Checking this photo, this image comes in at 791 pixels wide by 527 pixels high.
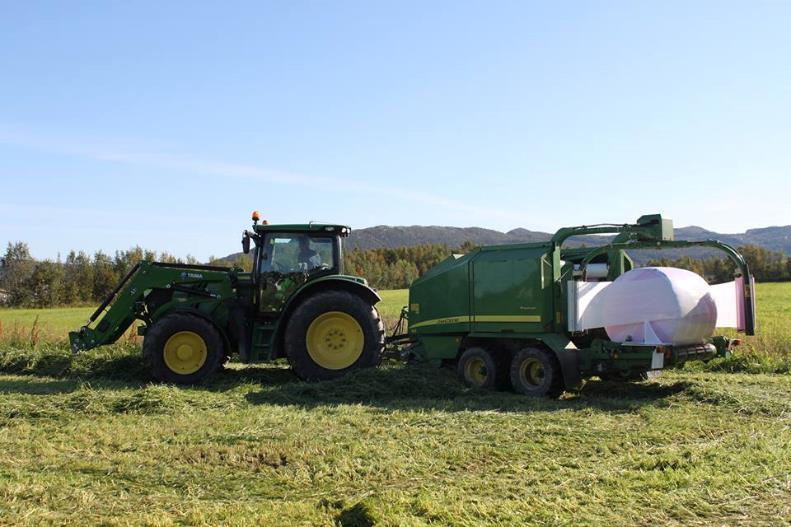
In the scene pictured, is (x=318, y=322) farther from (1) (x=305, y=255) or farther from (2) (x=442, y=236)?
(2) (x=442, y=236)

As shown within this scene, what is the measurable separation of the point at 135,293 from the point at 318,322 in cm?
300

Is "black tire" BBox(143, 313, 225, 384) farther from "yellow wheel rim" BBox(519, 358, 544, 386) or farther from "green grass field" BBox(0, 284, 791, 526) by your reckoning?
"yellow wheel rim" BBox(519, 358, 544, 386)

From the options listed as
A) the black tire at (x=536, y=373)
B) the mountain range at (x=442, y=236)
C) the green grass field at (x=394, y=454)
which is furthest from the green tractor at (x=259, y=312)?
the mountain range at (x=442, y=236)

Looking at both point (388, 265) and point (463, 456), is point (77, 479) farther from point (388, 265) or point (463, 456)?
point (388, 265)

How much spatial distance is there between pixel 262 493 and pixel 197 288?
6.64 metres

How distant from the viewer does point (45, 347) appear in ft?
46.2

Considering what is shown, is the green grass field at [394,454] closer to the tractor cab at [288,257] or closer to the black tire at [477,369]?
the black tire at [477,369]

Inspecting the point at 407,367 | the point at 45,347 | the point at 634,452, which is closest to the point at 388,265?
the point at 45,347

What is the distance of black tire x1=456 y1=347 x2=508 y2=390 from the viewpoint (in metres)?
9.63

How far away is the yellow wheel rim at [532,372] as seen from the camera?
926 cm

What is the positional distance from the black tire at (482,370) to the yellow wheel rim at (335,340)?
1.54 meters

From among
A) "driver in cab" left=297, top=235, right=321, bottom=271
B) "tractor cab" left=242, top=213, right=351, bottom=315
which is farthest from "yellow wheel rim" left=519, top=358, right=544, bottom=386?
"driver in cab" left=297, top=235, right=321, bottom=271

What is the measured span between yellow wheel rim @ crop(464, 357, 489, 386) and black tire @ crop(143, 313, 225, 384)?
3.61 metres

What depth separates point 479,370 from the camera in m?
10.0
